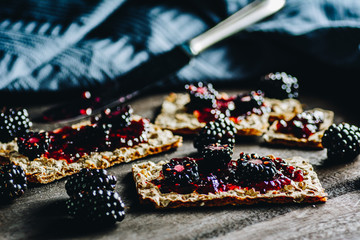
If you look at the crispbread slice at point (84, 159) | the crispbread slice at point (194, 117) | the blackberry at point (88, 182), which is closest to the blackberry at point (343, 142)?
the crispbread slice at point (194, 117)

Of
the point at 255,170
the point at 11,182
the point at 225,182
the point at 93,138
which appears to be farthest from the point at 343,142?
the point at 11,182

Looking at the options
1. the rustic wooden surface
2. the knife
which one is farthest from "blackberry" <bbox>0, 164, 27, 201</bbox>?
the knife

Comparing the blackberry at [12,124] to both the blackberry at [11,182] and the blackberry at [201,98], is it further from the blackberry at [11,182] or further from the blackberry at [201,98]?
the blackberry at [201,98]

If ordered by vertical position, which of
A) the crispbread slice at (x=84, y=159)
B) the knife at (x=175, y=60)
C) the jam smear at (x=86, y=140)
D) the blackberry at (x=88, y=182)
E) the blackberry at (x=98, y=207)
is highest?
the knife at (x=175, y=60)

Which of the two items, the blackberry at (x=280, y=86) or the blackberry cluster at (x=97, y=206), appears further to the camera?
the blackberry at (x=280, y=86)

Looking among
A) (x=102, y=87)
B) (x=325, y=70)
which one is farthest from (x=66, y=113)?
(x=325, y=70)

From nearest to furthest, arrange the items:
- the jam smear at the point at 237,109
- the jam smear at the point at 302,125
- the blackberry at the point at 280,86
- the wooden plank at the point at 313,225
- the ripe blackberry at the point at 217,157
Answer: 1. the wooden plank at the point at 313,225
2. the ripe blackberry at the point at 217,157
3. the jam smear at the point at 302,125
4. the jam smear at the point at 237,109
5. the blackberry at the point at 280,86

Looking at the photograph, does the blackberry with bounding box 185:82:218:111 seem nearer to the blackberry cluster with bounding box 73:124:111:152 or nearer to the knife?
the knife
